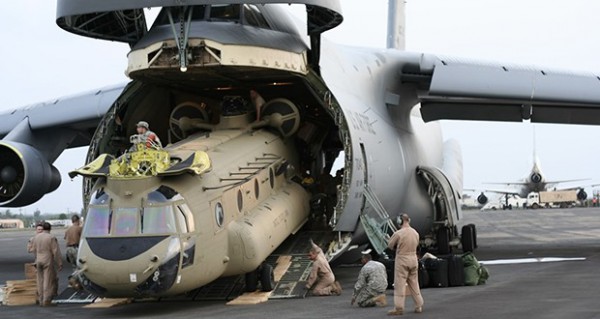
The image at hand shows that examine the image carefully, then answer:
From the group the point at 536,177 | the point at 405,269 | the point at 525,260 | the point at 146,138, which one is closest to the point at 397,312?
the point at 405,269

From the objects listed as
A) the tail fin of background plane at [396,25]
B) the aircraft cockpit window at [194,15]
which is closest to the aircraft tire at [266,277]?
the aircraft cockpit window at [194,15]

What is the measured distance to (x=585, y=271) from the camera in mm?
18047

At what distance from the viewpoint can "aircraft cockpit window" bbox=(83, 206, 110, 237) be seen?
1309 cm

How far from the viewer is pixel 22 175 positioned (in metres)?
20.4

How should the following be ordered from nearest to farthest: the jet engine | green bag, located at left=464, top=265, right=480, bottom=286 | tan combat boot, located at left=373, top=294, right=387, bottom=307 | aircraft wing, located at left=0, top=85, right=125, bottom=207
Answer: tan combat boot, located at left=373, top=294, right=387, bottom=307, green bag, located at left=464, top=265, right=480, bottom=286, aircraft wing, located at left=0, top=85, right=125, bottom=207, the jet engine

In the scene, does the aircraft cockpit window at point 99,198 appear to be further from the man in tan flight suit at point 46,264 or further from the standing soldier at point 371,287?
the standing soldier at point 371,287

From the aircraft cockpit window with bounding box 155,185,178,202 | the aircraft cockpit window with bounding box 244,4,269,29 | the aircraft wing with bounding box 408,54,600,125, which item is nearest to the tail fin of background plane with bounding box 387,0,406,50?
the aircraft wing with bounding box 408,54,600,125

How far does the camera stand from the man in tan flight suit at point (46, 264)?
15.3 meters

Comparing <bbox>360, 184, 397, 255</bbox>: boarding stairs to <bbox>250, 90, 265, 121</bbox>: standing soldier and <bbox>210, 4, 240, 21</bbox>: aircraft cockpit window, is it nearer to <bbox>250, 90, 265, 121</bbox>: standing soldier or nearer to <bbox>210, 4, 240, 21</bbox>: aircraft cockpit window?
<bbox>250, 90, 265, 121</bbox>: standing soldier

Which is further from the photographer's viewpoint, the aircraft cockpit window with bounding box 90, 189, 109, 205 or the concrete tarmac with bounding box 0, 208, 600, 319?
the aircraft cockpit window with bounding box 90, 189, 109, 205

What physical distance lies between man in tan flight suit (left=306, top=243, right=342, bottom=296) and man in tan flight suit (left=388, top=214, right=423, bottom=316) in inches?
76.2

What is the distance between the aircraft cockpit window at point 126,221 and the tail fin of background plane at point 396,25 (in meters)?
16.5

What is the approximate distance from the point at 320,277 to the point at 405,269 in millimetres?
2519

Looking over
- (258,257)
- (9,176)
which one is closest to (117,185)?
(258,257)
